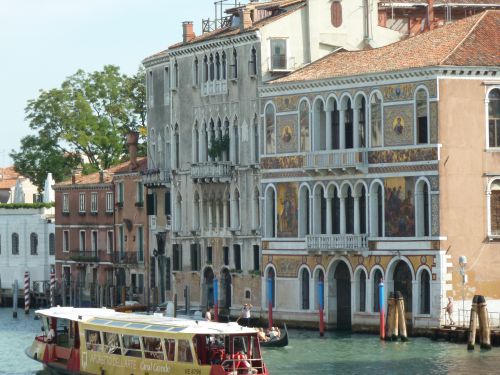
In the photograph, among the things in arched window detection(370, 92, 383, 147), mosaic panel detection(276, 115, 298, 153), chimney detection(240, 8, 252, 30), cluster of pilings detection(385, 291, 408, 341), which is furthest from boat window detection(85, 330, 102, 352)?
chimney detection(240, 8, 252, 30)

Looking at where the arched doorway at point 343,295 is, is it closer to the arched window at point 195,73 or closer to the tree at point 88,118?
the arched window at point 195,73

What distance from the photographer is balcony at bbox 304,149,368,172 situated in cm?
6281

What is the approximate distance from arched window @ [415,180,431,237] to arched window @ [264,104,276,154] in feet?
24.1

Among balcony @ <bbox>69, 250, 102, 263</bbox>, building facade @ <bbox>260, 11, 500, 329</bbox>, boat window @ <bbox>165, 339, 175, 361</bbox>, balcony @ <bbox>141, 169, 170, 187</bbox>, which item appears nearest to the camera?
boat window @ <bbox>165, 339, 175, 361</bbox>

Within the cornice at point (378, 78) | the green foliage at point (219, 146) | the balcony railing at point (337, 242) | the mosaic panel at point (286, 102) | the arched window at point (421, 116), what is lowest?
the balcony railing at point (337, 242)

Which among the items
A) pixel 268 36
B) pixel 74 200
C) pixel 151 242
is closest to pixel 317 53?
pixel 268 36

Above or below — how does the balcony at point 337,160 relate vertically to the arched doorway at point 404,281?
above

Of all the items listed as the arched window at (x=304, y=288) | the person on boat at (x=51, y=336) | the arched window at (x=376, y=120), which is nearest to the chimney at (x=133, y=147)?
the arched window at (x=304, y=288)

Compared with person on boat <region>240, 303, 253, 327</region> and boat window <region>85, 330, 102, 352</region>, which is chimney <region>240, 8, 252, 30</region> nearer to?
person on boat <region>240, 303, 253, 327</region>

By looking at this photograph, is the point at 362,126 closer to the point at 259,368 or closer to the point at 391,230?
the point at 391,230

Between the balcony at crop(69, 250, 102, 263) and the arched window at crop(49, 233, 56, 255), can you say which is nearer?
the balcony at crop(69, 250, 102, 263)

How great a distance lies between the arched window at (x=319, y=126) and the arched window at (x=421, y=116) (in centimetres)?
463

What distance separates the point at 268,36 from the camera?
68.3 m

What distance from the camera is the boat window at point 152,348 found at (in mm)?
50938
